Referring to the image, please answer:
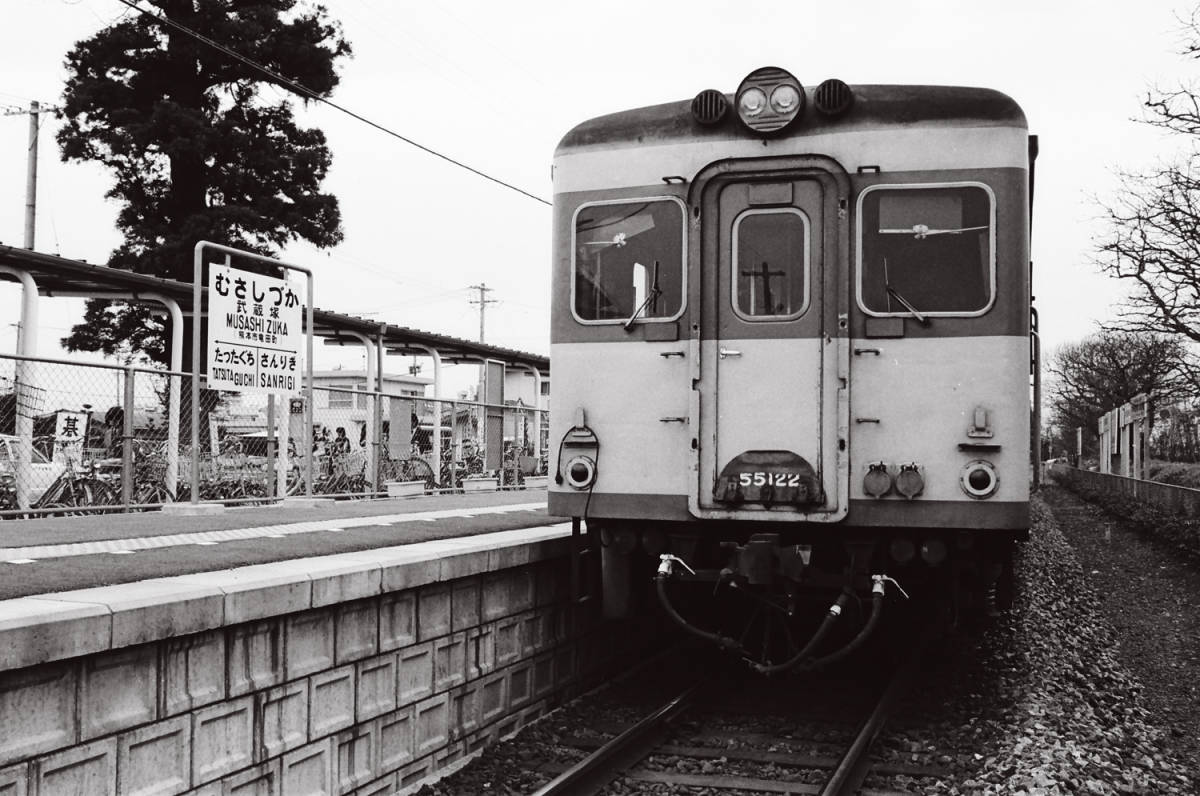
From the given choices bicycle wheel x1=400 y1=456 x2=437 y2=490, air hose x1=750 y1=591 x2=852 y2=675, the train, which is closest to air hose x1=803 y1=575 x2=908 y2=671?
the train

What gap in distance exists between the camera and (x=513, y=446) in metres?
19.9

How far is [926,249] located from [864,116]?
842 millimetres

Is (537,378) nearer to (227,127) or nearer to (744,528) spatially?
(227,127)

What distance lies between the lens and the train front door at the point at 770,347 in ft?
22.2

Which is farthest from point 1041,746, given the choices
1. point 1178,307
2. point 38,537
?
point 1178,307

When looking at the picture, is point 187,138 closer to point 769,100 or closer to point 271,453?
point 271,453

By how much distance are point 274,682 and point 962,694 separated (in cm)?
508

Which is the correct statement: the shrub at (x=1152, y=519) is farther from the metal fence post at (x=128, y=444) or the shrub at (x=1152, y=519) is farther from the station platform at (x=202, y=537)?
the metal fence post at (x=128, y=444)

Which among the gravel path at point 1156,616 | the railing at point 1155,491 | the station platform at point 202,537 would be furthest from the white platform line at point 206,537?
the railing at point 1155,491

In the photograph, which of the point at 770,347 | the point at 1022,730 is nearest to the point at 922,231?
the point at 770,347

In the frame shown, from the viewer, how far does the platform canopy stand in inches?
579

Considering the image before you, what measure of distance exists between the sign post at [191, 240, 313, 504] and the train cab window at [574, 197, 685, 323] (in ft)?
13.3

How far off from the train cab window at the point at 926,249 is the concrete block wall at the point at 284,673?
8.44 feet

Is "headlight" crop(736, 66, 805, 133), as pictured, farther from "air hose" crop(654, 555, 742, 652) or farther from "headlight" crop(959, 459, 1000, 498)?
"air hose" crop(654, 555, 742, 652)
